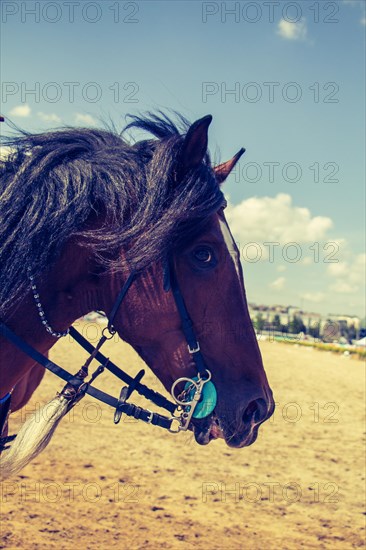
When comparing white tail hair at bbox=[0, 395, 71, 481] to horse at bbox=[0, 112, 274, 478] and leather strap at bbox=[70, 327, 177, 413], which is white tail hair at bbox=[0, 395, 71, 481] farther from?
leather strap at bbox=[70, 327, 177, 413]

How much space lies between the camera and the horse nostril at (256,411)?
7.41 ft

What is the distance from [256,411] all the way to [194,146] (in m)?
1.24

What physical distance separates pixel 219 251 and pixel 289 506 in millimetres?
5772

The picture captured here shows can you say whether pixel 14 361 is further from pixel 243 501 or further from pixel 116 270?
pixel 243 501

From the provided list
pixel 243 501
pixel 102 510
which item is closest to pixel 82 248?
pixel 102 510

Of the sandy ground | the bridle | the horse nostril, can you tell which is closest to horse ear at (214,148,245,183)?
the bridle

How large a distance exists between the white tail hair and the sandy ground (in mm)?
1711

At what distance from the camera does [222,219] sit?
7.97 feet

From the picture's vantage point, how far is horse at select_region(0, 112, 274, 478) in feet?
7.25

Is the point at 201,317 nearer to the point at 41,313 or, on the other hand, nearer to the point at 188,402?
the point at 188,402

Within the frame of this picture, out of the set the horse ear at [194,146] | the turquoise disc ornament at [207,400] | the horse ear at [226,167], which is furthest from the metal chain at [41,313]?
the horse ear at [226,167]

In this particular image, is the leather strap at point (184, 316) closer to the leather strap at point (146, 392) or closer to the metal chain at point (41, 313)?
the leather strap at point (146, 392)

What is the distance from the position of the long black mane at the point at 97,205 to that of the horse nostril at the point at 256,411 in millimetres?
793

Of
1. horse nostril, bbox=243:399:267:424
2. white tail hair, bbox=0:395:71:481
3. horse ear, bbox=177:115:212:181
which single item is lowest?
white tail hair, bbox=0:395:71:481
